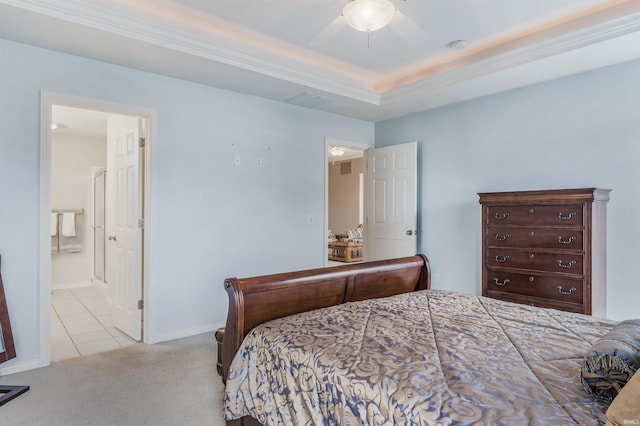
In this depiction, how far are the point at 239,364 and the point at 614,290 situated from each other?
3295 millimetres

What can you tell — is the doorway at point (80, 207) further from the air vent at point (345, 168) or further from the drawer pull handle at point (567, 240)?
the air vent at point (345, 168)

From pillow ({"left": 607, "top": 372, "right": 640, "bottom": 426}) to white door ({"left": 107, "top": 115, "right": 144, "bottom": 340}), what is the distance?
3.58 metres

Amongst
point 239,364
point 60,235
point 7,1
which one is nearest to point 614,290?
point 239,364

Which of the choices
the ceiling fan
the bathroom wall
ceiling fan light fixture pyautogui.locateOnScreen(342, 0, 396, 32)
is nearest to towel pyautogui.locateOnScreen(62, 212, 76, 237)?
the bathroom wall

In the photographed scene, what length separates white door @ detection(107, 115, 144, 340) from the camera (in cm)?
357

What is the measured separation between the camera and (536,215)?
3.32 meters

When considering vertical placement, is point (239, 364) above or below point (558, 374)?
below

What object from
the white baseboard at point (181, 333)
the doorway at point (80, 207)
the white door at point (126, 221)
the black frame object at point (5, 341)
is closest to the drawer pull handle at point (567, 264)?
the white baseboard at point (181, 333)

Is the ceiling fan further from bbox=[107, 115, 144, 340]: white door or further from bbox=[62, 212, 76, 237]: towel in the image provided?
bbox=[62, 212, 76, 237]: towel

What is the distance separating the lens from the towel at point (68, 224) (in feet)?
19.9

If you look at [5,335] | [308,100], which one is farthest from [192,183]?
[5,335]

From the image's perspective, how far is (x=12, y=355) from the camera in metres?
2.69

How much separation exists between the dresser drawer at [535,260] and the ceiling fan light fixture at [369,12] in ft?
7.74

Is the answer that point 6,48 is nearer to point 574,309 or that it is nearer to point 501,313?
point 501,313
